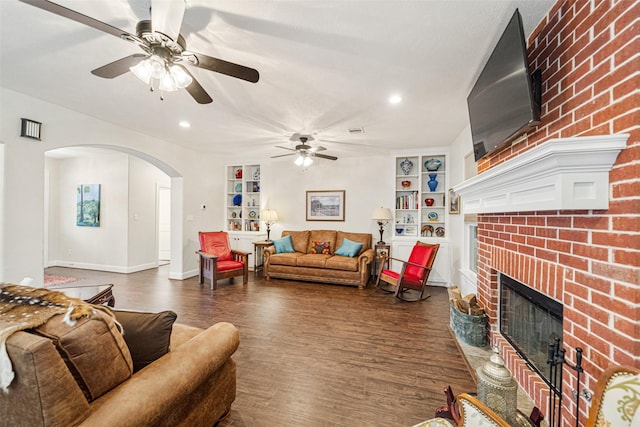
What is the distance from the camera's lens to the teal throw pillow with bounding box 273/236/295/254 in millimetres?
5340

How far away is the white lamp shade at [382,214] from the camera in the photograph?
16.1ft

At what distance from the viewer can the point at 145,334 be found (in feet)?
4.00

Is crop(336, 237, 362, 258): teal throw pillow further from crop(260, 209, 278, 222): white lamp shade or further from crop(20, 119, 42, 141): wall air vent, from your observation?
crop(20, 119, 42, 141): wall air vent

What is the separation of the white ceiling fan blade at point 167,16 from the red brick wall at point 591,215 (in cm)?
197

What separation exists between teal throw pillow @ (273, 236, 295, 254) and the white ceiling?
2.50 meters

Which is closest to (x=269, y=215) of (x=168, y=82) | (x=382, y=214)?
(x=382, y=214)

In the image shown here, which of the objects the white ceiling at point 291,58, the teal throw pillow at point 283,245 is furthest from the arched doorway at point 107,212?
the white ceiling at point 291,58

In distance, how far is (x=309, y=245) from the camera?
5.51 m

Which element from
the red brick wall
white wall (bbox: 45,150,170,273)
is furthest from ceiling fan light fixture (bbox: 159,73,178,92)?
white wall (bbox: 45,150,170,273)

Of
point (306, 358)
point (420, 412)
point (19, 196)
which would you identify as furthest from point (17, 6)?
point (420, 412)

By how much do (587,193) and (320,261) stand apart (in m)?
3.90

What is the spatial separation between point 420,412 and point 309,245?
13.0 ft

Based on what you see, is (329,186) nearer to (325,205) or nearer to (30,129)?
(325,205)

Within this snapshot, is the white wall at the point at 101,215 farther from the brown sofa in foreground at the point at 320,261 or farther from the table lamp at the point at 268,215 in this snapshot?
the brown sofa in foreground at the point at 320,261
